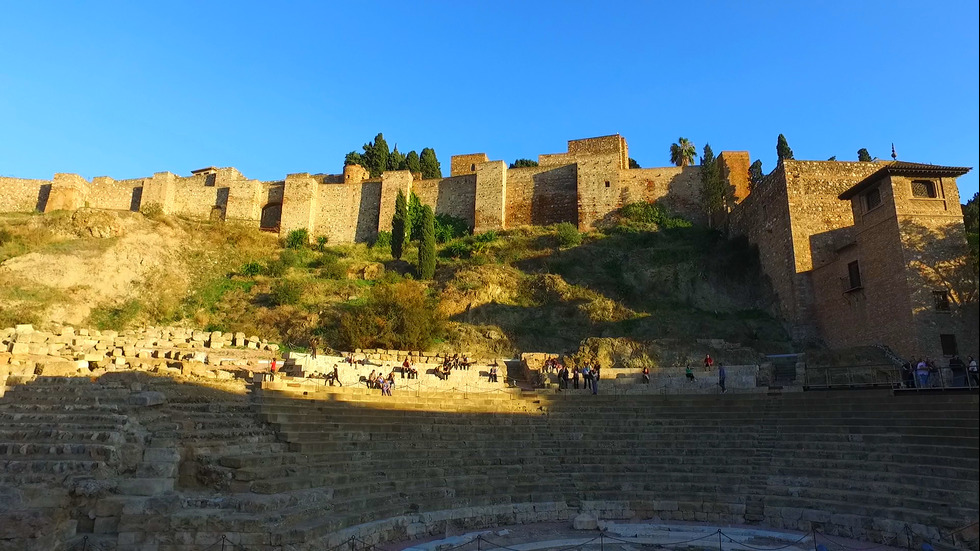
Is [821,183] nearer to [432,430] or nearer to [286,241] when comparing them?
[432,430]

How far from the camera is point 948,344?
17.5m

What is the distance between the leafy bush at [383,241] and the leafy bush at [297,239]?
470 centimetres

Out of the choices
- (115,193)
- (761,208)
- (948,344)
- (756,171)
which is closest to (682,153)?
(756,171)

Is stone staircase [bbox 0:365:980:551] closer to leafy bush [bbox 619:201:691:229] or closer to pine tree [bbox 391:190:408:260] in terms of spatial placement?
leafy bush [bbox 619:201:691:229]

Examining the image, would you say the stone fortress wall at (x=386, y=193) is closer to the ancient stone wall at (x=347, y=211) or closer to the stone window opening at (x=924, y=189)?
the ancient stone wall at (x=347, y=211)

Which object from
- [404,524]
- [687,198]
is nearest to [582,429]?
[404,524]

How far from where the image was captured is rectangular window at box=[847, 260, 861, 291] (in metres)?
20.5

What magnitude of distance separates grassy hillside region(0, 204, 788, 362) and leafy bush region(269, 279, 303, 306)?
0.27 feet

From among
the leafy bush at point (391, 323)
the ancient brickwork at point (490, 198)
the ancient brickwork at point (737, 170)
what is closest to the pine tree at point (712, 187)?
the ancient brickwork at point (737, 170)

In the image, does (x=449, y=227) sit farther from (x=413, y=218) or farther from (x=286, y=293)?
(x=286, y=293)

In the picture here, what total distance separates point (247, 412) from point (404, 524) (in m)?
3.91

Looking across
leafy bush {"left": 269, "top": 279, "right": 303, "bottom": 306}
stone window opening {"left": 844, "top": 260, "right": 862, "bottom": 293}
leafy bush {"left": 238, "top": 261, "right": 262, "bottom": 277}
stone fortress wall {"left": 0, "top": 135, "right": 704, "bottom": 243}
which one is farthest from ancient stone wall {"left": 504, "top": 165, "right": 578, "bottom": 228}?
stone window opening {"left": 844, "top": 260, "right": 862, "bottom": 293}

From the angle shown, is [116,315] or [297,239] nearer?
Answer: [116,315]

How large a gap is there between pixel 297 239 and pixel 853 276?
3136cm
